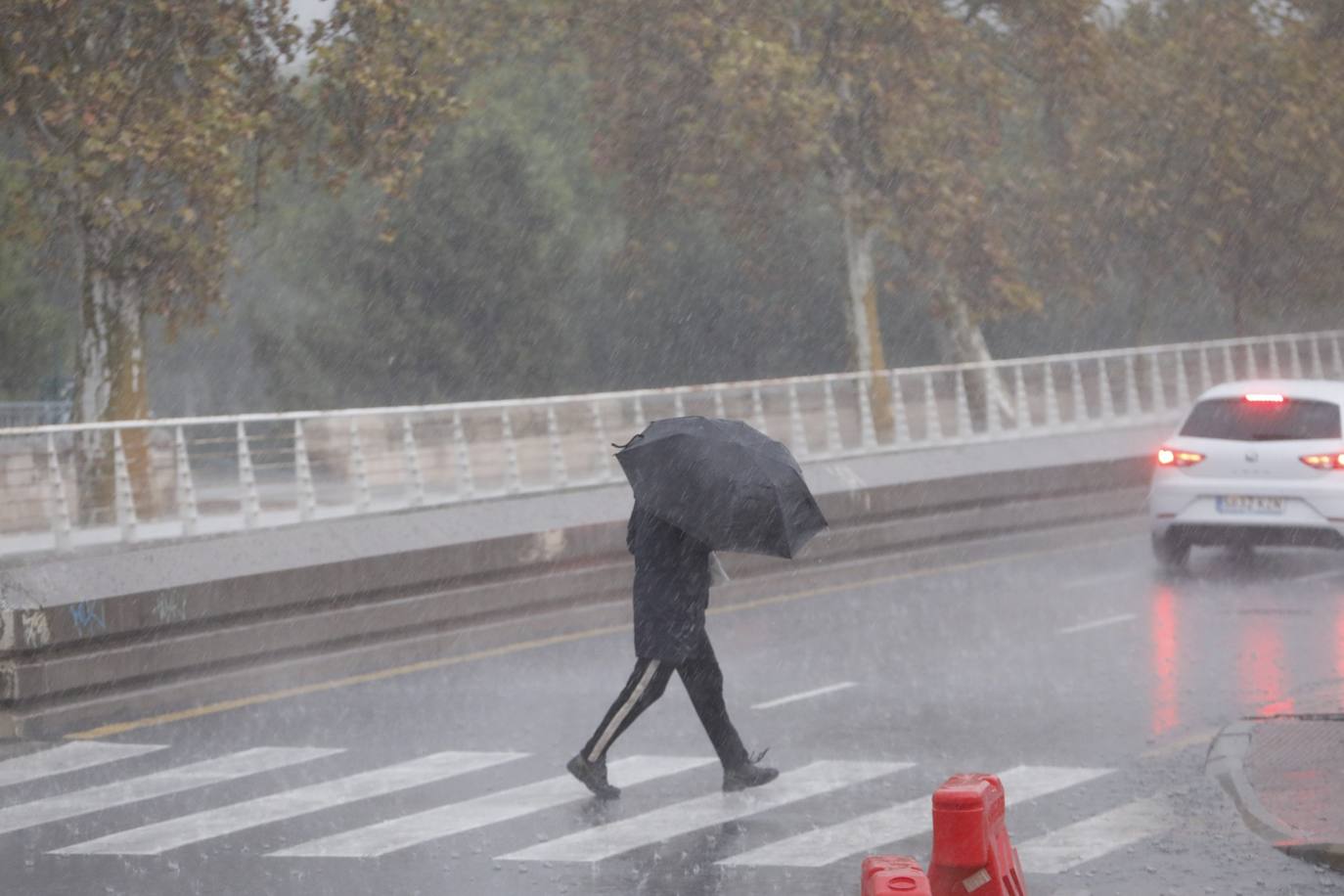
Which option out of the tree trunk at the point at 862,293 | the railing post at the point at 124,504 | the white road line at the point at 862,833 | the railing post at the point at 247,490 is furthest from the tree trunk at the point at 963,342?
the white road line at the point at 862,833

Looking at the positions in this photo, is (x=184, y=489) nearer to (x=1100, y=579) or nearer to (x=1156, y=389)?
(x=1100, y=579)

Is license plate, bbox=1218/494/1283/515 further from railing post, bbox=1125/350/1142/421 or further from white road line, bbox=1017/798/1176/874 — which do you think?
railing post, bbox=1125/350/1142/421

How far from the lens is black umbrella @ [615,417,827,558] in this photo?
8836 millimetres

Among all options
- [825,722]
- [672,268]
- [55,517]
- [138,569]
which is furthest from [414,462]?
[672,268]

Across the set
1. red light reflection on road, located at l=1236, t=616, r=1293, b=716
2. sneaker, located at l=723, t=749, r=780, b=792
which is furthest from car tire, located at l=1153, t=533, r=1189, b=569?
sneaker, located at l=723, t=749, r=780, b=792

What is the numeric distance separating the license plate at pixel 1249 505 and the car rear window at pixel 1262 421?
19.7 inches

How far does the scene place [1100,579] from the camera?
17.4 metres

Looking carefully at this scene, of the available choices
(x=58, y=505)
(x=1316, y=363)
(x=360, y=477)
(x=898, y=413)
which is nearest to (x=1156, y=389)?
(x=1316, y=363)

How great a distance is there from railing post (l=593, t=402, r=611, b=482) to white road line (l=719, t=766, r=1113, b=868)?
68.0ft

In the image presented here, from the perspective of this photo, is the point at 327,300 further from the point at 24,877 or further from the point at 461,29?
the point at 24,877

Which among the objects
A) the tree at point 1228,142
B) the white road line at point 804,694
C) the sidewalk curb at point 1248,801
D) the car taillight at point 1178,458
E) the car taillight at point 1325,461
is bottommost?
the sidewalk curb at point 1248,801

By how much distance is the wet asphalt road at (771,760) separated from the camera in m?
7.76

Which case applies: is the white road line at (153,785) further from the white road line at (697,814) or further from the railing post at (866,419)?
the railing post at (866,419)

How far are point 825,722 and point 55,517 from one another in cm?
1227
